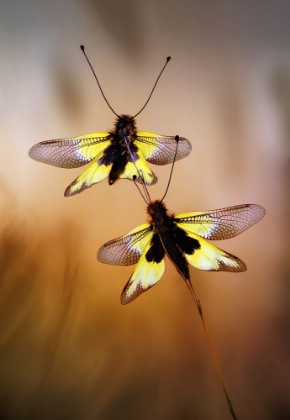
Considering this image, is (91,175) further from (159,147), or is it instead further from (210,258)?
(210,258)

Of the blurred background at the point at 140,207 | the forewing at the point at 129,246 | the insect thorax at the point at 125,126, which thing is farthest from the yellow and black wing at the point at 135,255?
the insect thorax at the point at 125,126

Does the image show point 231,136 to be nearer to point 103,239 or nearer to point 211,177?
point 211,177

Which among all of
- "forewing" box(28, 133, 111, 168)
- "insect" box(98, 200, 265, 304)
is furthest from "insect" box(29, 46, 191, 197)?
"insect" box(98, 200, 265, 304)

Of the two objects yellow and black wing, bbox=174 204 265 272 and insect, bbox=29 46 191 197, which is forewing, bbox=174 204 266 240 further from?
insect, bbox=29 46 191 197

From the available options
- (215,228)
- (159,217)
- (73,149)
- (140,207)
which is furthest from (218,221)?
(73,149)

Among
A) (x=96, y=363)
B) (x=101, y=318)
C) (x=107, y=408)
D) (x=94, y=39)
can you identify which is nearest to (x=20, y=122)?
(x=94, y=39)

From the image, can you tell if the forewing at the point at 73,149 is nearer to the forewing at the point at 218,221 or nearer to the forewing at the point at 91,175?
the forewing at the point at 91,175
